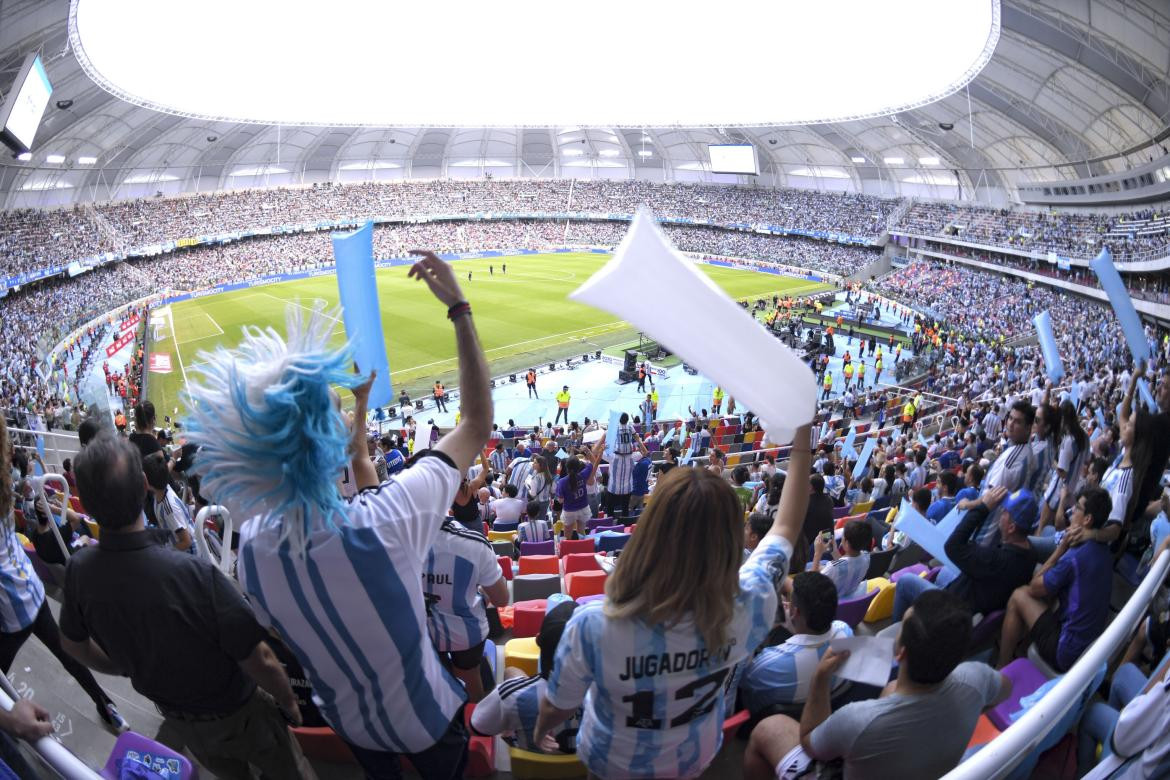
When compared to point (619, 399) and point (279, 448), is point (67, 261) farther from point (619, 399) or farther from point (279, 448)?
point (279, 448)

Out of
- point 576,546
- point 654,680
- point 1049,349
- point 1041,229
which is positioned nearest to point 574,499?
point 576,546

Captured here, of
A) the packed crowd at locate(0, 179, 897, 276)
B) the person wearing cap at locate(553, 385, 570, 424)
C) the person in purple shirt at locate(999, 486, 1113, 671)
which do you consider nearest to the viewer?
the person in purple shirt at locate(999, 486, 1113, 671)

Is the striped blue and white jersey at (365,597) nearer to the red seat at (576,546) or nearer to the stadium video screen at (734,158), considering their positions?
the red seat at (576,546)

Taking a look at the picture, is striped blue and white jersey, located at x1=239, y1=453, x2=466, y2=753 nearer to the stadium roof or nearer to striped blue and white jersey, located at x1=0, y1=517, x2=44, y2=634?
striped blue and white jersey, located at x1=0, y1=517, x2=44, y2=634

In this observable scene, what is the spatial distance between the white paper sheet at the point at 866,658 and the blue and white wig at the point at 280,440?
1738 mm

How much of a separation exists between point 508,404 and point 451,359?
6.08m

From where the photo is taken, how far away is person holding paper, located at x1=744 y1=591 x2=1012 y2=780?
2197 mm

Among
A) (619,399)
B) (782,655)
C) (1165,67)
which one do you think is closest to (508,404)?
(619,399)

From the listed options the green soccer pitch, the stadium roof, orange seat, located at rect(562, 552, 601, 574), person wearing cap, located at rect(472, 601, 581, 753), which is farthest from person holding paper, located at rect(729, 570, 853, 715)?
the stadium roof

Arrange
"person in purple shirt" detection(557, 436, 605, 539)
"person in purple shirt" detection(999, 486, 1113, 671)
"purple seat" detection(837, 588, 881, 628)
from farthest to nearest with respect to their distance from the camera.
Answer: "person in purple shirt" detection(557, 436, 605, 539)
"purple seat" detection(837, 588, 881, 628)
"person in purple shirt" detection(999, 486, 1113, 671)

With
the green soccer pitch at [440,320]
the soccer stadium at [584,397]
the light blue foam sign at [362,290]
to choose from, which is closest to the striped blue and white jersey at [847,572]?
the soccer stadium at [584,397]

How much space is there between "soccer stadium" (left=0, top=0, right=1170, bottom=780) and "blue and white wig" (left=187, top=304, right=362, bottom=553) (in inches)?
0.5

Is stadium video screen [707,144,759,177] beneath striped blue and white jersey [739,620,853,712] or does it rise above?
above

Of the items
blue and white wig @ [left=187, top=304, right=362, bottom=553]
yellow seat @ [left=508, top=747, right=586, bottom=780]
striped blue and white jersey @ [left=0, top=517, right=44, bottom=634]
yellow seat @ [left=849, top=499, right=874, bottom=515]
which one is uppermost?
blue and white wig @ [left=187, top=304, right=362, bottom=553]
